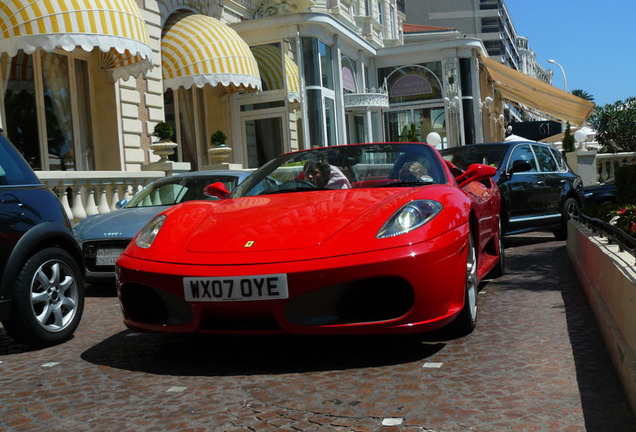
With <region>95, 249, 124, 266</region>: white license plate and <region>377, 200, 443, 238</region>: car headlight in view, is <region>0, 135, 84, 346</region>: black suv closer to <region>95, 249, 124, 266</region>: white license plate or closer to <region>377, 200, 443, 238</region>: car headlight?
<region>95, 249, 124, 266</region>: white license plate

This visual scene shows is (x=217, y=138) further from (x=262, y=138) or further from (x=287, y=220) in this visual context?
(x=287, y=220)

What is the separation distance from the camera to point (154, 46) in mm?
16750

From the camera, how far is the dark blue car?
741 cm

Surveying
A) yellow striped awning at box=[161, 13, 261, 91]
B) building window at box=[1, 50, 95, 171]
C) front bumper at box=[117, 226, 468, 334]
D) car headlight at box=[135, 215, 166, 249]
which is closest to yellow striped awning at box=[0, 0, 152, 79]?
building window at box=[1, 50, 95, 171]

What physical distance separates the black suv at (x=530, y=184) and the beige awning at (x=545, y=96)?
19110 mm

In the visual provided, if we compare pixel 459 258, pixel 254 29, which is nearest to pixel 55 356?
pixel 459 258

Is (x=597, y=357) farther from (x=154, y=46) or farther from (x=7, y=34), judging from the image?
(x=154, y=46)

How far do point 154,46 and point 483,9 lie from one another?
101871mm

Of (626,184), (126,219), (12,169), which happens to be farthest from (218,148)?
(12,169)

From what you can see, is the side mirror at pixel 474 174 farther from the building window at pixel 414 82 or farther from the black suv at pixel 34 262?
the building window at pixel 414 82

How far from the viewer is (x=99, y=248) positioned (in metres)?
7.46

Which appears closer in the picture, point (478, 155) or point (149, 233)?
point (149, 233)

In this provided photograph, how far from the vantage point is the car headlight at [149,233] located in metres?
4.44

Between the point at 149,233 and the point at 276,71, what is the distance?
56.7 feet
